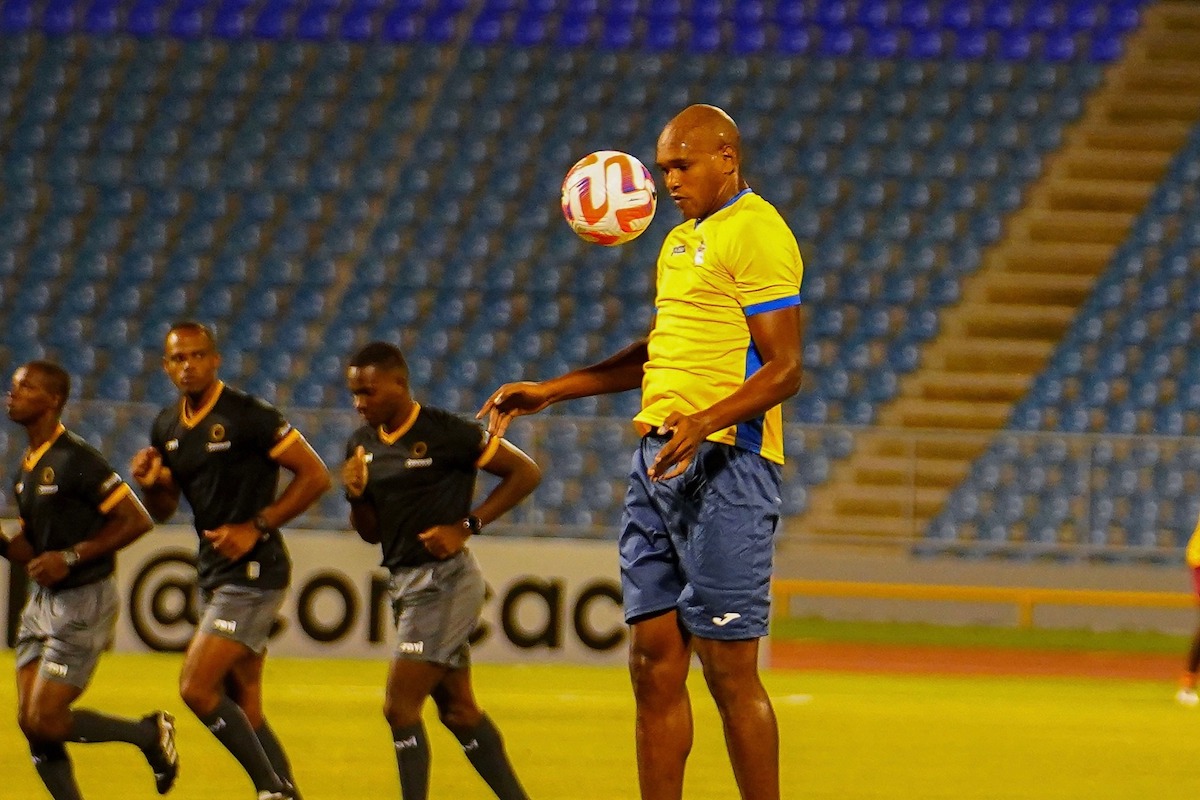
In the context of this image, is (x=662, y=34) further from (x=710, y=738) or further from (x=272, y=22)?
(x=710, y=738)

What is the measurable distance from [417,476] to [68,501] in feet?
3.76

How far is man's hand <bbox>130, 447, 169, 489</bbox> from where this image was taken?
631 centimetres

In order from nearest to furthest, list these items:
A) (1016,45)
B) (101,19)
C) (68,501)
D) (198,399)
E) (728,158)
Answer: (728,158) < (68,501) < (198,399) < (1016,45) < (101,19)

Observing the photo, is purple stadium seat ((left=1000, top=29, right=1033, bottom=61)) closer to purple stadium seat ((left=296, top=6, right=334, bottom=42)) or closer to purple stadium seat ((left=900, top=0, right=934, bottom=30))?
purple stadium seat ((left=900, top=0, right=934, bottom=30))

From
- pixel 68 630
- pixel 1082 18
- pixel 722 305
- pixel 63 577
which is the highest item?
pixel 1082 18

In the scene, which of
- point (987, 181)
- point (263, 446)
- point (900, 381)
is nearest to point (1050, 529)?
point (900, 381)

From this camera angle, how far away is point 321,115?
58.6 ft

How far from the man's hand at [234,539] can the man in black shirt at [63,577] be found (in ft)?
0.76

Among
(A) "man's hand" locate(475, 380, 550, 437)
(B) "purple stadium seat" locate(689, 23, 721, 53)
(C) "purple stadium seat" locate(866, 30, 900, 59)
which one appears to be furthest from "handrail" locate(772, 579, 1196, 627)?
(A) "man's hand" locate(475, 380, 550, 437)

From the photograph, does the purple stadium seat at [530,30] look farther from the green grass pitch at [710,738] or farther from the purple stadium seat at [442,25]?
the green grass pitch at [710,738]

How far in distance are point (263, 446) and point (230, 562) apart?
414mm

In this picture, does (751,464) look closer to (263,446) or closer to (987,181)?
(263,446)

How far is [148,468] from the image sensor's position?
6355 mm

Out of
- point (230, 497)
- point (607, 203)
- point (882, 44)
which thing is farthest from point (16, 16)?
point (607, 203)
